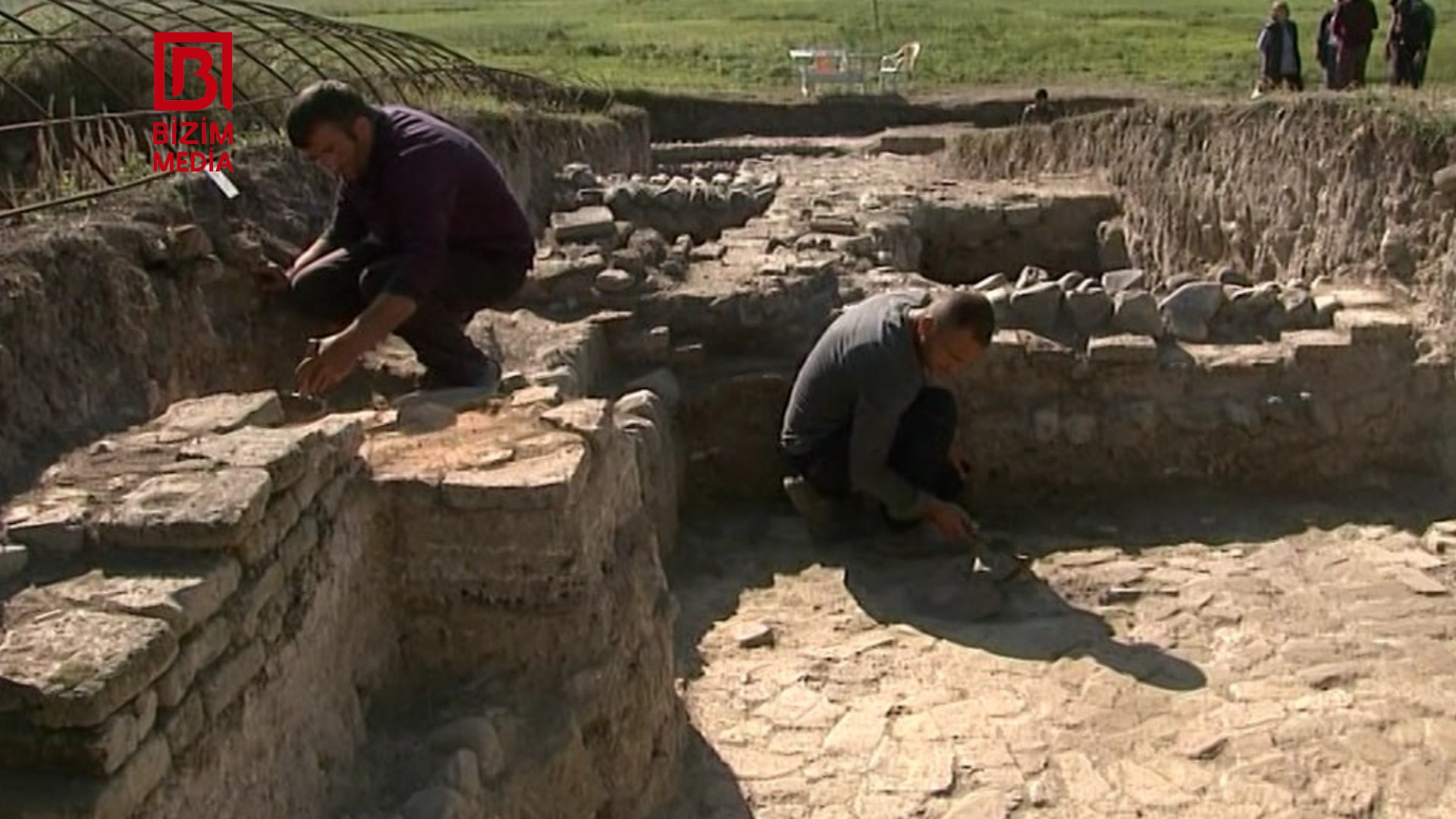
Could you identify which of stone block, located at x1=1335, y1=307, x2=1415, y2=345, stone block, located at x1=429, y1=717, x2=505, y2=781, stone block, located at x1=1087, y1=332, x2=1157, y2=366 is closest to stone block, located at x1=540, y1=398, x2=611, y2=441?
stone block, located at x1=429, y1=717, x2=505, y2=781

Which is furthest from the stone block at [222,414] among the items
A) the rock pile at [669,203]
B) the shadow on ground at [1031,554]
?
the rock pile at [669,203]

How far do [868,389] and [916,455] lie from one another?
465 millimetres

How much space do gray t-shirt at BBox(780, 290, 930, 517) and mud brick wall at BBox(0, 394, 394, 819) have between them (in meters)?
2.38

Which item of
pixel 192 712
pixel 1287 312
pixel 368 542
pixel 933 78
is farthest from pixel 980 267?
pixel 933 78

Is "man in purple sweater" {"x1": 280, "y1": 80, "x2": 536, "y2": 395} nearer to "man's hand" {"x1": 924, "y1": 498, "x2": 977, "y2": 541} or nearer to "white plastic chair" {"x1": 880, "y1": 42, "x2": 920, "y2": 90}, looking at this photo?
"man's hand" {"x1": 924, "y1": 498, "x2": 977, "y2": 541}

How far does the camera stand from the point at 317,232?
7.53 metres

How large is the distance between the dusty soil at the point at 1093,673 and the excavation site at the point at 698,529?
0.07 ft

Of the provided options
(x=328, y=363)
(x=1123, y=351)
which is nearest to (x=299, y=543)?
(x=328, y=363)

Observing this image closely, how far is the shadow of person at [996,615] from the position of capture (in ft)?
18.2

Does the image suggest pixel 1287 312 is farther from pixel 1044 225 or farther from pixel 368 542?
pixel 368 542

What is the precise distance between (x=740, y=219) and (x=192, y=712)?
7.35 meters

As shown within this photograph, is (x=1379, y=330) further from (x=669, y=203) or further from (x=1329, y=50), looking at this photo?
(x=1329, y=50)

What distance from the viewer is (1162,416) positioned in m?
7.21

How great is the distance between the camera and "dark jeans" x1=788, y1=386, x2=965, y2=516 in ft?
20.1
